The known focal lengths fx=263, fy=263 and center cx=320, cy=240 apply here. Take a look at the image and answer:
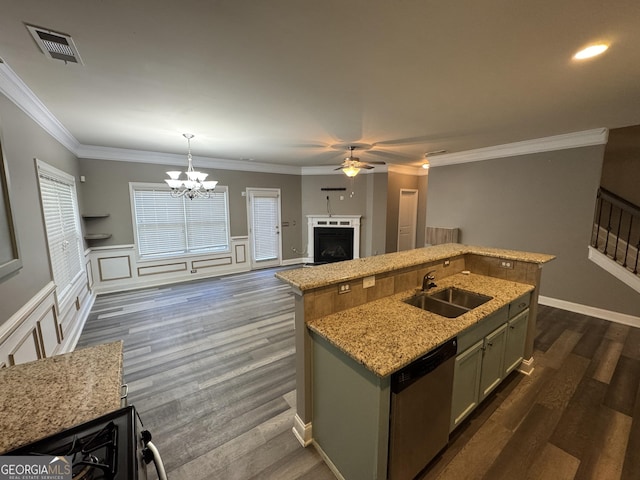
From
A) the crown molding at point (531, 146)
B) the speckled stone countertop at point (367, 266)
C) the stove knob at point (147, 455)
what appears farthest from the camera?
the crown molding at point (531, 146)

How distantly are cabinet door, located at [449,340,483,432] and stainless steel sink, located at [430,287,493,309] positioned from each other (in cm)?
51

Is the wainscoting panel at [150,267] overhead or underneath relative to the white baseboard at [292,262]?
overhead

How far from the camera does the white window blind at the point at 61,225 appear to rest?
2.91 metres

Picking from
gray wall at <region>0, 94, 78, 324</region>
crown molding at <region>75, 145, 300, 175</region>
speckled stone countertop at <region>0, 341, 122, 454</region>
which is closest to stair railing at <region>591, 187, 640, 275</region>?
speckled stone countertop at <region>0, 341, 122, 454</region>

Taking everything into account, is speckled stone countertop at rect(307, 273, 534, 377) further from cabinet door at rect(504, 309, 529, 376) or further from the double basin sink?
cabinet door at rect(504, 309, 529, 376)

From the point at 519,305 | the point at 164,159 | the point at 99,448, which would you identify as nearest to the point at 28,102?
the point at 164,159

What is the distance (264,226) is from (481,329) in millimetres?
5698

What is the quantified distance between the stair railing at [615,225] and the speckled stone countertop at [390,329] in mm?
2736

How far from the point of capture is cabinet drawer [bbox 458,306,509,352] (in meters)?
1.74

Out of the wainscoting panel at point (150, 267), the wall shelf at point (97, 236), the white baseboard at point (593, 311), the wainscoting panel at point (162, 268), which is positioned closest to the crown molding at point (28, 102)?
the wall shelf at point (97, 236)

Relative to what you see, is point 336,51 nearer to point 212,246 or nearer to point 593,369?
point 593,369

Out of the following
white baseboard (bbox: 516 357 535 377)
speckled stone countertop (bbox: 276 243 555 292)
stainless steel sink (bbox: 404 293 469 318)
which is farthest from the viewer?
white baseboard (bbox: 516 357 535 377)

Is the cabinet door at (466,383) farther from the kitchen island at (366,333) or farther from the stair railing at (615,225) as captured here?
the stair railing at (615,225)

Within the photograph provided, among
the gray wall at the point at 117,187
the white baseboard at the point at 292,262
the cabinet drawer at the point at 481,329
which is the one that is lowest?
the white baseboard at the point at 292,262
